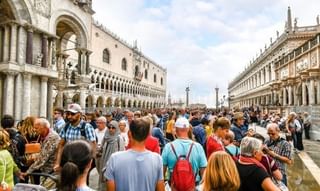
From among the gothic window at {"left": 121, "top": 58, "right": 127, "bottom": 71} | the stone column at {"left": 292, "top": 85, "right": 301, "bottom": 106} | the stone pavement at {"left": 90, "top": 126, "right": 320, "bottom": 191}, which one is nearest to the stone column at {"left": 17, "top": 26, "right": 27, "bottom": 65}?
the stone pavement at {"left": 90, "top": 126, "right": 320, "bottom": 191}

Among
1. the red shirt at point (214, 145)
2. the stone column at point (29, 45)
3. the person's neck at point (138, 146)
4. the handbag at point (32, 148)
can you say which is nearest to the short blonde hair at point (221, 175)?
the person's neck at point (138, 146)

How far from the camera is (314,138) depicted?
51.3 ft

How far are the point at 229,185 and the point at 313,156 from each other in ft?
33.5

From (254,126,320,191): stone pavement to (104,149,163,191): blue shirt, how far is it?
Answer: 4968 mm

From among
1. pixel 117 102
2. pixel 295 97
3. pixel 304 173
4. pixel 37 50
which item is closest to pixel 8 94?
pixel 37 50

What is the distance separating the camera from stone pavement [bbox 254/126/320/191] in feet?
21.8

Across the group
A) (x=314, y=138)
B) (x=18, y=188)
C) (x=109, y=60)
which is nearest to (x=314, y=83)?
(x=314, y=138)

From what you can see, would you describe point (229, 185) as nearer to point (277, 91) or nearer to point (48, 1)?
point (48, 1)

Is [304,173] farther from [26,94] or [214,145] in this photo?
[26,94]

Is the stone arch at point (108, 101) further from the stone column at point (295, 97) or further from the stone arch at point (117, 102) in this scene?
the stone column at point (295, 97)

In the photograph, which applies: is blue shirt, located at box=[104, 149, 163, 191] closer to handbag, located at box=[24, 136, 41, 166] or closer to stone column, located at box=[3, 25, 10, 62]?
handbag, located at box=[24, 136, 41, 166]

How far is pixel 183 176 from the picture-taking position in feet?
11.2

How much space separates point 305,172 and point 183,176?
20.9 feet

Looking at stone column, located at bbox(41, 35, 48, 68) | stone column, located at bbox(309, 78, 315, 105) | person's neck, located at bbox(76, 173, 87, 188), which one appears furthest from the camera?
stone column, located at bbox(309, 78, 315, 105)
